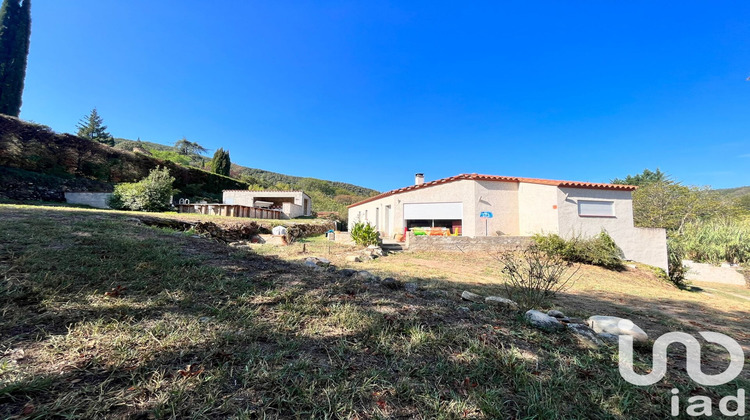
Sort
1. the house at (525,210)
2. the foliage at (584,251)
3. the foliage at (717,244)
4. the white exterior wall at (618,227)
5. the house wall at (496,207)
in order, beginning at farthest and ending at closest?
1. the foliage at (717,244)
2. the house wall at (496,207)
3. the house at (525,210)
4. the white exterior wall at (618,227)
5. the foliage at (584,251)

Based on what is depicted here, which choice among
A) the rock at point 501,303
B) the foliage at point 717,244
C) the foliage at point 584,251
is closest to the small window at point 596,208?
the foliage at point 584,251

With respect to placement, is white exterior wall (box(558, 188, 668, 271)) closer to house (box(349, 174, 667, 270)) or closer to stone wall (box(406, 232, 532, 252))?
house (box(349, 174, 667, 270))

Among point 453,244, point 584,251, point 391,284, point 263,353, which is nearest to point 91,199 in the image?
point 391,284

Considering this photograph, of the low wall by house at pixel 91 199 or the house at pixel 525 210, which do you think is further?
the low wall by house at pixel 91 199

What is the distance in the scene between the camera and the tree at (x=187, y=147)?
142 feet

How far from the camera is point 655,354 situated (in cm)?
246

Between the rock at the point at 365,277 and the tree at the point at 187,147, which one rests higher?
the tree at the point at 187,147

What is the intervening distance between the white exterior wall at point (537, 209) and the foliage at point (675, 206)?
51.7 feet

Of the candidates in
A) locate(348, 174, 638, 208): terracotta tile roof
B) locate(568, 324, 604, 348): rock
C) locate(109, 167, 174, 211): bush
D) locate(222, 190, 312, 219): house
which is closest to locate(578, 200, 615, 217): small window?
locate(348, 174, 638, 208): terracotta tile roof

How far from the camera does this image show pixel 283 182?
4691 cm

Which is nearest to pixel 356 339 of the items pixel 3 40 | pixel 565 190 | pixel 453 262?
pixel 453 262

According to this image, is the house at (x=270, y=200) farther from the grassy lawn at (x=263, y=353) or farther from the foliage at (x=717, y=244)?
the foliage at (x=717, y=244)

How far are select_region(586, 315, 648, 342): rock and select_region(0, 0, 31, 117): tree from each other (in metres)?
35.5

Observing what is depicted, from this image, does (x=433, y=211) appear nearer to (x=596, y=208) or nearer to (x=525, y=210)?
(x=525, y=210)
